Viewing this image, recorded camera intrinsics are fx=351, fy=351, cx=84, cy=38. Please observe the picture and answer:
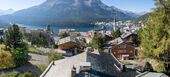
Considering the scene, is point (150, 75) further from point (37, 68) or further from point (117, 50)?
point (117, 50)

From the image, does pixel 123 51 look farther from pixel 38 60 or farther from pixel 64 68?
pixel 64 68

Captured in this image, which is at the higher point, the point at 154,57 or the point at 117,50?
the point at 154,57

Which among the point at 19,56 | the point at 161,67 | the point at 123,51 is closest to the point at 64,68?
the point at 161,67

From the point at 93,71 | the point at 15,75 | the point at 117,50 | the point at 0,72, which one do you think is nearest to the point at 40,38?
the point at 117,50

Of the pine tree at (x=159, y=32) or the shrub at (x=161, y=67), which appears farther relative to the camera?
the shrub at (x=161, y=67)

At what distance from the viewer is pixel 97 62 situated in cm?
4072

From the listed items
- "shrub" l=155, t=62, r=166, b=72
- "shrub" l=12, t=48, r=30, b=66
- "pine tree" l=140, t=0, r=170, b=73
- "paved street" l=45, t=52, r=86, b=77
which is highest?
"pine tree" l=140, t=0, r=170, b=73

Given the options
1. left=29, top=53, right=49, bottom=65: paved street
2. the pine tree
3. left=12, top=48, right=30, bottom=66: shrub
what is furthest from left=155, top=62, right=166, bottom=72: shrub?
left=29, top=53, right=49, bottom=65: paved street

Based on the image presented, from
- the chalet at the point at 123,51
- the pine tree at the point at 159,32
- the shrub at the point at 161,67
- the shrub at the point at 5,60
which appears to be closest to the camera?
the pine tree at the point at 159,32

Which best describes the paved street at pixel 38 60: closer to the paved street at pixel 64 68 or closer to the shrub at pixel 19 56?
the shrub at pixel 19 56

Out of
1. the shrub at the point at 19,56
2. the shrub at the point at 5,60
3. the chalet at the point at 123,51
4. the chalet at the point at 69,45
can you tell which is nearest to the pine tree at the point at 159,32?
the shrub at the point at 5,60

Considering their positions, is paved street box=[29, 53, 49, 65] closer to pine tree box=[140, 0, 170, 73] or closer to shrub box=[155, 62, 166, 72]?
pine tree box=[140, 0, 170, 73]

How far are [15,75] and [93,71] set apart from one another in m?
12.5

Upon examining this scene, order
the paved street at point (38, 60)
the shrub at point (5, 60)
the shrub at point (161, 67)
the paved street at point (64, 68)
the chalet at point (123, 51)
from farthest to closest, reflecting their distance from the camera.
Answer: the chalet at point (123, 51) → the paved street at point (38, 60) → the shrub at point (5, 60) → the shrub at point (161, 67) → the paved street at point (64, 68)
